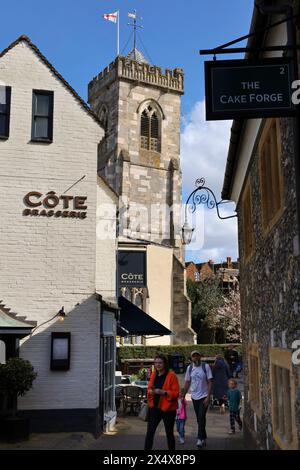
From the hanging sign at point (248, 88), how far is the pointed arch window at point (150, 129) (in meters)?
41.1

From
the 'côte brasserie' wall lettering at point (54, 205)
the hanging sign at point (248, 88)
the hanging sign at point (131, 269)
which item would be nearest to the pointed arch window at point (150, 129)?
the hanging sign at point (131, 269)

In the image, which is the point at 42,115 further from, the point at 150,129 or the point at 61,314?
the point at 150,129

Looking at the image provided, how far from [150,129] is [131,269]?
27.3 metres

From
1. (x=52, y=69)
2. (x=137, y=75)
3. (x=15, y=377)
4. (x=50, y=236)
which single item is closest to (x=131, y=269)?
(x=50, y=236)

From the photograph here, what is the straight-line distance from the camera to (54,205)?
12.0 meters

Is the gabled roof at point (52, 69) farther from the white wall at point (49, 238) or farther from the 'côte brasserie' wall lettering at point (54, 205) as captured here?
the 'côte brasserie' wall lettering at point (54, 205)

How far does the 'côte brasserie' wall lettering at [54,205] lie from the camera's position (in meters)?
11.9

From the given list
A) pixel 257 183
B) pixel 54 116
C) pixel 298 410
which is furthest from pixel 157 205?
pixel 298 410

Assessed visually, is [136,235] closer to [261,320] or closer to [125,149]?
[125,149]

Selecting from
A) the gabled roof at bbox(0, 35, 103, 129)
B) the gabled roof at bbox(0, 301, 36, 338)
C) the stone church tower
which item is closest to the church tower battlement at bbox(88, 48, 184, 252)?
the stone church tower

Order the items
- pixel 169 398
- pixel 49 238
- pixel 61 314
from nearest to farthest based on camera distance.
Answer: pixel 169 398
pixel 61 314
pixel 49 238

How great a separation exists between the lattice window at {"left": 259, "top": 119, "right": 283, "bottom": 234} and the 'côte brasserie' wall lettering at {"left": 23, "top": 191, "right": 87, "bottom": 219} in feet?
17.5

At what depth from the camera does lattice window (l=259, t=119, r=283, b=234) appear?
6469 mm

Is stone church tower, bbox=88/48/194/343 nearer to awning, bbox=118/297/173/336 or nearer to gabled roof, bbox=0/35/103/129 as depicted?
awning, bbox=118/297/173/336
